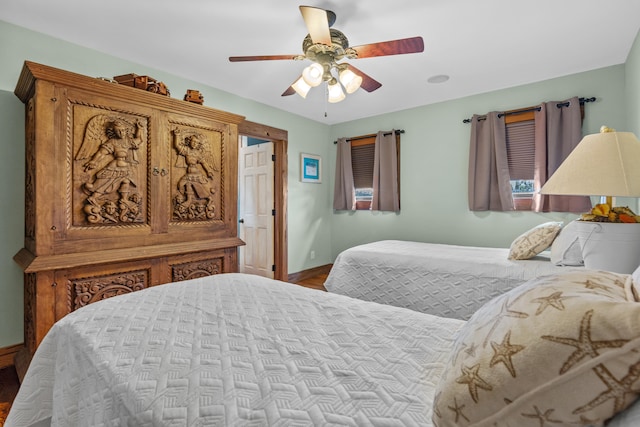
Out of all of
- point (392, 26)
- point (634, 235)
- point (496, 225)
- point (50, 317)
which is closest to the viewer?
point (634, 235)

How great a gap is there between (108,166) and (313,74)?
1657 mm

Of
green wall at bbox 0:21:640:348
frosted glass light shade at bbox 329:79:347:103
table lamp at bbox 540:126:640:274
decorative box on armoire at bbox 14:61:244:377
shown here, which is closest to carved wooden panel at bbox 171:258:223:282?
decorative box on armoire at bbox 14:61:244:377

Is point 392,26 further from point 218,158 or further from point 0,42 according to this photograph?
point 0,42

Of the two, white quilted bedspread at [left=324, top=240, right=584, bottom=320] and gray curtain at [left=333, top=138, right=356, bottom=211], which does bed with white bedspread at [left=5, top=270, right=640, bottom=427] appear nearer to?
white quilted bedspread at [left=324, top=240, right=584, bottom=320]

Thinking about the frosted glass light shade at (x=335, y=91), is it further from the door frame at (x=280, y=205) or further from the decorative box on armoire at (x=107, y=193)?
the door frame at (x=280, y=205)

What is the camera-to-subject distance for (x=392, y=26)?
2387 millimetres

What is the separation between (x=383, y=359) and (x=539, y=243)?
2250mm

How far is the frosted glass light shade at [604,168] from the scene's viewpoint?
4.58 feet

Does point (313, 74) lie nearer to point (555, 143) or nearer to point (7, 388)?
point (555, 143)

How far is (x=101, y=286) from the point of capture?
2207mm

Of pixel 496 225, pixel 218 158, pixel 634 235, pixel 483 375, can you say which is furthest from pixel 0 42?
pixel 496 225

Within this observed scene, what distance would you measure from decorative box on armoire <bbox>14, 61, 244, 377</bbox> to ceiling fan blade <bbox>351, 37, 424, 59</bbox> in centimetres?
154

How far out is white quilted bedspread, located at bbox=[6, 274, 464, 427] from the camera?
28.1 inches

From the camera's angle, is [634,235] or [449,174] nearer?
[634,235]
